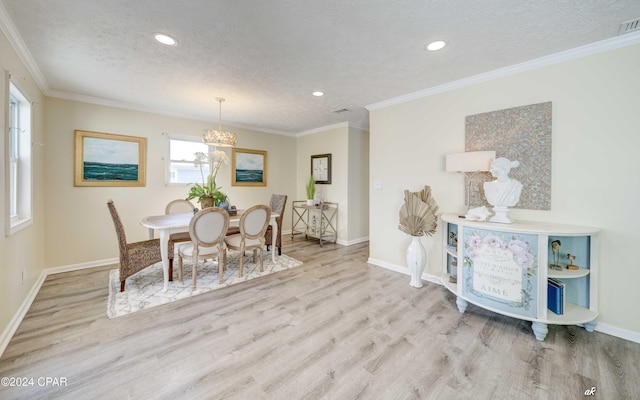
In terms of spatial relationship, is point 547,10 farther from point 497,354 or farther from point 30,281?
point 30,281

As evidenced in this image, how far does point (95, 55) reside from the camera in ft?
7.52

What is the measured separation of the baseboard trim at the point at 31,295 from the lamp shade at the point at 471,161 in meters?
4.08

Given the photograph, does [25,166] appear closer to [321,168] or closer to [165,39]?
[165,39]

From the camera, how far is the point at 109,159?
362cm

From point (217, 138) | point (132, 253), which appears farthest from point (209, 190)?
point (132, 253)

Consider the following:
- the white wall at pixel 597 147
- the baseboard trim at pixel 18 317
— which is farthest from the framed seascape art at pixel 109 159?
the white wall at pixel 597 147

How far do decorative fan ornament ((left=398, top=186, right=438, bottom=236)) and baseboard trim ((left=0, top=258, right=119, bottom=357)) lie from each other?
12.0 ft

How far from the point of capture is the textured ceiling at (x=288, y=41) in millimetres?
1658

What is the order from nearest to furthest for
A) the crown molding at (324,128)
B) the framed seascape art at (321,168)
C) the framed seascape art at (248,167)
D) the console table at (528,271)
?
the console table at (528,271) → the crown molding at (324,128) → the framed seascape art at (248,167) → the framed seascape art at (321,168)

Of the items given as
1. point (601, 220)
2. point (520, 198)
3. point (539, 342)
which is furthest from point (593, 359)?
point (520, 198)

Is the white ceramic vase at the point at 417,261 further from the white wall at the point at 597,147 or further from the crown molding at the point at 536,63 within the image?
the crown molding at the point at 536,63

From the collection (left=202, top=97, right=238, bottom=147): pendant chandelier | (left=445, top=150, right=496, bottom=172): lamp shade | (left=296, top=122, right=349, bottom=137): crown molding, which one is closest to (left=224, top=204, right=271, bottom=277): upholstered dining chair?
(left=202, top=97, right=238, bottom=147): pendant chandelier

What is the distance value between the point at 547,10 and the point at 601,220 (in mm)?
1745

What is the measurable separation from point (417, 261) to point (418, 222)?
0.48m
